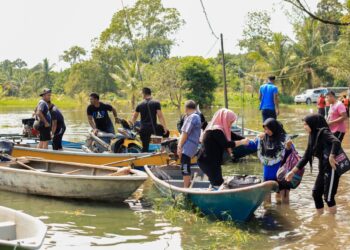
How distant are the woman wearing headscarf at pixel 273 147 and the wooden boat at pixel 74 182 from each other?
1936 millimetres

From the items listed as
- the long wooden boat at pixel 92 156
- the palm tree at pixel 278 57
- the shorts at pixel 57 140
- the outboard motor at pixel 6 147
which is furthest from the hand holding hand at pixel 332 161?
the palm tree at pixel 278 57

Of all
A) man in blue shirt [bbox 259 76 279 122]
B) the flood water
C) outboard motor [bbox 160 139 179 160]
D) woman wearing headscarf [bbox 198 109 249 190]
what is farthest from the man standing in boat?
woman wearing headscarf [bbox 198 109 249 190]

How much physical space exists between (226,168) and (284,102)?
3403 cm

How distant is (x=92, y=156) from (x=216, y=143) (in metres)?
4.57

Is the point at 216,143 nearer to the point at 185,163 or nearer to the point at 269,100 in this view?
the point at 185,163

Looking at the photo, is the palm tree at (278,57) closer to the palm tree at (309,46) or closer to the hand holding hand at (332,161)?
the palm tree at (309,46)

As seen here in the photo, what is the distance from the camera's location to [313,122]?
7555mm

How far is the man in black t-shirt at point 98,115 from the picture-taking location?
12.8 metres

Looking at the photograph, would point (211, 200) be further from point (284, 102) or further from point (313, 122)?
point (284, 102)

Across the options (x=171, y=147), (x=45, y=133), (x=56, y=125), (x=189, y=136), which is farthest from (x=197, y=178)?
(x=56, y=125)

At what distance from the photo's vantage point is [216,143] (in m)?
8.27

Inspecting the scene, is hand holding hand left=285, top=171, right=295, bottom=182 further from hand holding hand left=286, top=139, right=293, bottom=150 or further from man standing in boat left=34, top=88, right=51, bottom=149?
man standing in boat left=34, top=88, right=51, bottom=149

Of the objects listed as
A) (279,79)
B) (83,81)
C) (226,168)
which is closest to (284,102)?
(279,79)

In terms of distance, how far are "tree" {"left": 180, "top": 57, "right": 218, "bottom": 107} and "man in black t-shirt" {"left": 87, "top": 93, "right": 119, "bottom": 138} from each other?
30005mm
